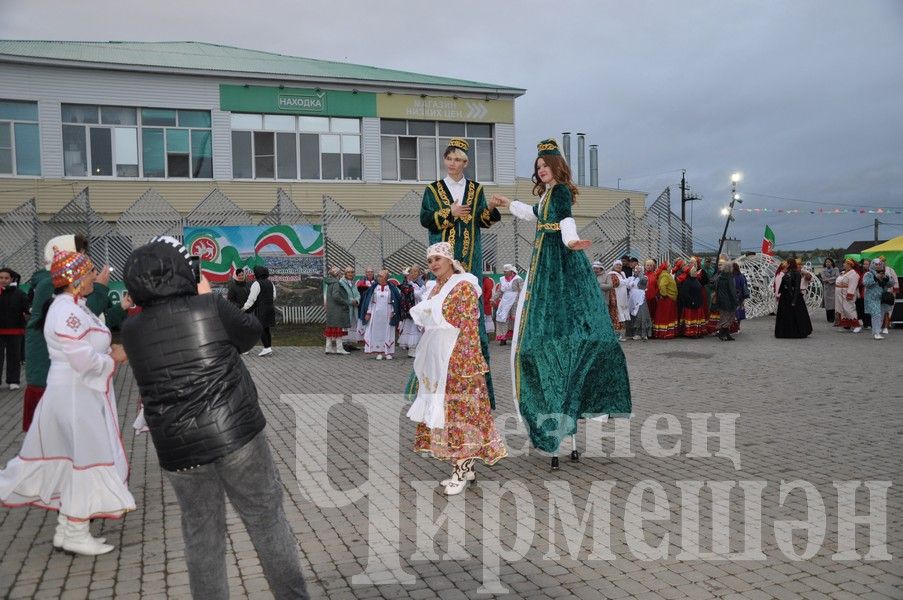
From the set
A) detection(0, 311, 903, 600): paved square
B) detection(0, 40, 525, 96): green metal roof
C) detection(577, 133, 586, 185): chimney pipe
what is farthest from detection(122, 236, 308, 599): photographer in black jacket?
detection(577, 133, 586, 185): chimney pipe

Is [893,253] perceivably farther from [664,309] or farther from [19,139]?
[19,139]

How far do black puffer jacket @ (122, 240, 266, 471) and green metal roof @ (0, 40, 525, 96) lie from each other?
1069 inches

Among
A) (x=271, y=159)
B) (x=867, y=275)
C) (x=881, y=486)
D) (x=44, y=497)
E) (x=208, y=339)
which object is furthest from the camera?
(x=271, y=159)

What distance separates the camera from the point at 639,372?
12.4 meters

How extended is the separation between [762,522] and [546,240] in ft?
8.54

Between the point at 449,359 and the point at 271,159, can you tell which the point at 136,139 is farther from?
the point at 449,359

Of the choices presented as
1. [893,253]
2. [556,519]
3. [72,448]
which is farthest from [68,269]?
[893,253]

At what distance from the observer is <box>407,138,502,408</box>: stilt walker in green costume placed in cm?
653

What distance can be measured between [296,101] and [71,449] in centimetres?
2644

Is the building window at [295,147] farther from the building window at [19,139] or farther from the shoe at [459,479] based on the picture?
the shoe at [459,479]

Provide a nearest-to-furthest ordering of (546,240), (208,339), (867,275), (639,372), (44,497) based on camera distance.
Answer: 1. (208,339)
2. (44,497)
3. (546,240)
4. (639,372)
5. (867,275)

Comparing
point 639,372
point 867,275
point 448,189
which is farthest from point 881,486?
point 867,275

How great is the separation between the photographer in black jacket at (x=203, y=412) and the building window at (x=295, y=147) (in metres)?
27.5

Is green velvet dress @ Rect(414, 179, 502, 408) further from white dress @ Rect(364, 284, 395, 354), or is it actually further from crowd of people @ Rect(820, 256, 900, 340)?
crowd of people @ Rect(820, 256, 900, 340)
